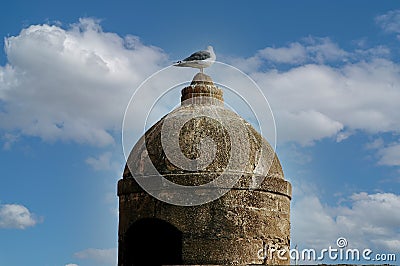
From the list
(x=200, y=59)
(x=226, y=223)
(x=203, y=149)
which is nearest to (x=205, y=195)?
(x=226, y=223)

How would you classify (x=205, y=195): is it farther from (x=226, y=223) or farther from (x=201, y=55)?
(x=201, y=55)

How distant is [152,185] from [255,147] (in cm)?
171

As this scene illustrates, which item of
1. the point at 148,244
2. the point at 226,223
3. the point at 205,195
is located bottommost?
the point at 148,244

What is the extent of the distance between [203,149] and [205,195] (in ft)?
2.30

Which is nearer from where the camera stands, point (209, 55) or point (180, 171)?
point (180, 171)

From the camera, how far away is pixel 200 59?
472 inches

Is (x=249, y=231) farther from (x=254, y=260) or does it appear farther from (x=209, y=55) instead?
(x=209, y=55)

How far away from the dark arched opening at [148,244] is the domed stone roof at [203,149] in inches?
31.4

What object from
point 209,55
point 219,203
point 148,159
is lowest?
point 219,203

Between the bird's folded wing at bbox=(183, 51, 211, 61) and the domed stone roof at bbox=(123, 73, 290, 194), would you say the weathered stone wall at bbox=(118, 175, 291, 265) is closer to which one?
the domed stone roof at bbox=(123, 73, 290, 194)

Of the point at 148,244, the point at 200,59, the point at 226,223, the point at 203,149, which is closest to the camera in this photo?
the point at 226,223

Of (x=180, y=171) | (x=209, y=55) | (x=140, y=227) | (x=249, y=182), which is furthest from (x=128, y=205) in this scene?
(x=209, y=55)

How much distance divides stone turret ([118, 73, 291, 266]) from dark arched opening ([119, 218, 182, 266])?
15 millimetres

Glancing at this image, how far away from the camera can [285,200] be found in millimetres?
11773
